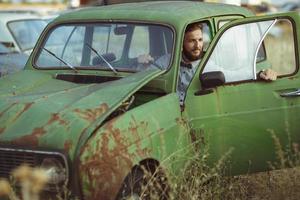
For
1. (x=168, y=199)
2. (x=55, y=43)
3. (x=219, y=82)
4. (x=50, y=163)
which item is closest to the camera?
(x=50, y=163)

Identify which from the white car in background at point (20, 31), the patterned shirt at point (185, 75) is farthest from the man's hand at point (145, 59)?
the white car in background at point (20, 31)

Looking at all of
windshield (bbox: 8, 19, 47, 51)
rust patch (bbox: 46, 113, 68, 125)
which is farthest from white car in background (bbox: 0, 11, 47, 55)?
rust patch (bbox: 46, 113, 68, 125)

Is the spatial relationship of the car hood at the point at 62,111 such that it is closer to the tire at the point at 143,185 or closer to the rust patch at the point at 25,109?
the rust patch at the point at 25,109

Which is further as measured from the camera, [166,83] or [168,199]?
[166,83]

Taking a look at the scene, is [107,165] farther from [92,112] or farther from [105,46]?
[105,46]

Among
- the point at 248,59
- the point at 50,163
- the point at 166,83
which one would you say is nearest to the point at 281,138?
the point at 248,59

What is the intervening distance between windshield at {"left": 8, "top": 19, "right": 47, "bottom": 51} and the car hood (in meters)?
7.09

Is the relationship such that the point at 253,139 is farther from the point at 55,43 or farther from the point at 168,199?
the point at 55,43

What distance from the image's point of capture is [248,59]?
18.9 feet

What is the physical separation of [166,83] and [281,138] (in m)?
1.08

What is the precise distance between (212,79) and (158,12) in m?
0.88

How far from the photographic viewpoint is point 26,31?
41.6 feet

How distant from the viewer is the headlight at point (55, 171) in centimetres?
443

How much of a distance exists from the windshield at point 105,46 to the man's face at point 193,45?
0.19 metres
